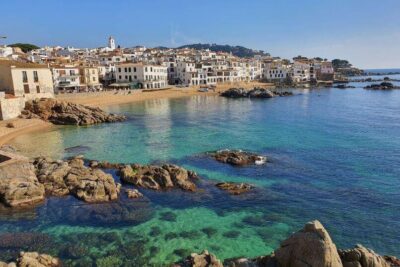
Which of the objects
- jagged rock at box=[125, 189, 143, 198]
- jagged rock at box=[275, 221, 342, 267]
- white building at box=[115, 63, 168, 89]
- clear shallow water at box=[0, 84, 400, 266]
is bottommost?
clear shallow water at box=[0, 84, 400, 266]

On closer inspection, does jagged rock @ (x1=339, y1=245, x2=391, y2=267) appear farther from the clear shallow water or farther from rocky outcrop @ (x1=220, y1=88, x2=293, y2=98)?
rocky outcrop @ (x1=220, y1=88, x2=293, y2=98)

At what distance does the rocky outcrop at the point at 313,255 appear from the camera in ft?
39.3

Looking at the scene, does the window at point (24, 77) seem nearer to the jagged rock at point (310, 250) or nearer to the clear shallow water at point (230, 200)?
the clear shallow water at point (230, 200)

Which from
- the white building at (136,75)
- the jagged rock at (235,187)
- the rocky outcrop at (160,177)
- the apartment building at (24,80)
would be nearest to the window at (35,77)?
the apartment building at (24,80)

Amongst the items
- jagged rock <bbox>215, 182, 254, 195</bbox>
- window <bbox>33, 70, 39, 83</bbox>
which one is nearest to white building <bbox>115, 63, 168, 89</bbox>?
window <bbox>33, 70, 39, 83</bbox>

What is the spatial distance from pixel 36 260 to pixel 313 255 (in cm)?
1212

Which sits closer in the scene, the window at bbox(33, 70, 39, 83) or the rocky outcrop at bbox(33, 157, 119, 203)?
the rocky outcrop at bbox(33, 157, 119, 203)

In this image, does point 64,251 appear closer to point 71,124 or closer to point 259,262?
point 259,262

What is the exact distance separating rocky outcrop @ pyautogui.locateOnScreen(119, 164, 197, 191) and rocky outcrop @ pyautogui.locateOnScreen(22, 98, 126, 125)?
31634mm

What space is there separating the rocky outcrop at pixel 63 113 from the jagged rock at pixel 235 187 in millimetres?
36600

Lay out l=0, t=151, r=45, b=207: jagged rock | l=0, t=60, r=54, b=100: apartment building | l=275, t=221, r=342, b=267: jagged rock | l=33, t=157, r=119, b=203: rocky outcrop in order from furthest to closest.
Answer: l=0, t=60, r=54, b=100: apartment building, l=33, t=157, r=119, b=203: rocky outcrop, l=0, t=151, r=45, b=207: jagged rock, l=275, t=221, r=342, b=267: jagged rock

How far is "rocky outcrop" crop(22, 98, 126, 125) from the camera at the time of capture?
5791 centimetres

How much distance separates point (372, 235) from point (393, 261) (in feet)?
12.1

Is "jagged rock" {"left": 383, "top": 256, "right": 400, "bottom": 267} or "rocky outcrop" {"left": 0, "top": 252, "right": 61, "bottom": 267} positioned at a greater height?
"rocky outcrop" {"left": 0, "top": 252, "right": 61, "bottom": 267}
